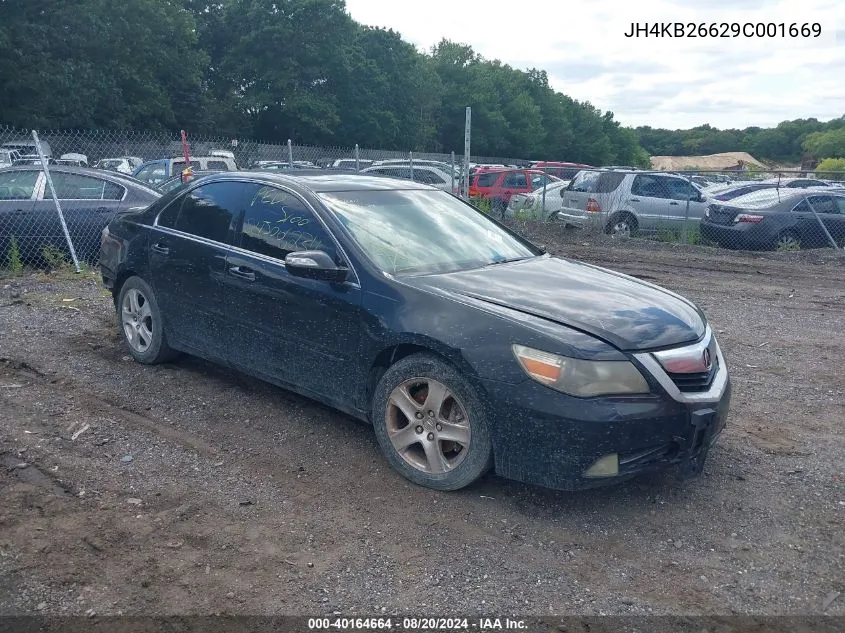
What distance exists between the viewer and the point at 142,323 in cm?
610

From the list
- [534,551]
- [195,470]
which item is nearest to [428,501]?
[534,551]

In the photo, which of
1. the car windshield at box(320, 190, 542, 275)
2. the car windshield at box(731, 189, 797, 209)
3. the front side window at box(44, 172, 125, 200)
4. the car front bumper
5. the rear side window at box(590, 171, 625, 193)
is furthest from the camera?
the rear side window at box(590, 171, 625, 193)

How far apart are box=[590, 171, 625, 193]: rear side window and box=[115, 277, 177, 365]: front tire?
11810mm

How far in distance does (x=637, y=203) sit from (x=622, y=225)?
21.1 inches

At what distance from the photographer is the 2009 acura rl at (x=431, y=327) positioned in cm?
377

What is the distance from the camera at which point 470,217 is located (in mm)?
5660

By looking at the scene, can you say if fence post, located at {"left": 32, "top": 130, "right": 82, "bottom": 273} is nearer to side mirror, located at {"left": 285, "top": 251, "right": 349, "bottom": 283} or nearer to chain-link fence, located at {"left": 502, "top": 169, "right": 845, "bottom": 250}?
side mirror, located at {"left": 285, "top": 251, "right": 349, "bottom": 283}

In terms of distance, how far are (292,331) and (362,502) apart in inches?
48.8

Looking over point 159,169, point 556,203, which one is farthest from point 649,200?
point 159,169

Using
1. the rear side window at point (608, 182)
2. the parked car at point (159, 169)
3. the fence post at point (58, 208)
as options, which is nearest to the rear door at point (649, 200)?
the rear side window at point (608, 182)

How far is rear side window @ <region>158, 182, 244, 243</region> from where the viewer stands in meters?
5.39

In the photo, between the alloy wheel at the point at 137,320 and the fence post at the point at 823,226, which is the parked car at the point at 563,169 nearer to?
the fence post at the point at 823,226

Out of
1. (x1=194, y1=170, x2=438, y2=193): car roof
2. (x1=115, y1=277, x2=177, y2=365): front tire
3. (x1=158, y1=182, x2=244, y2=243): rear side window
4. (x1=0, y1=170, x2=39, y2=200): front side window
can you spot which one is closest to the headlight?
(x1=194, y1=170, x2=438, y2=193): car roof

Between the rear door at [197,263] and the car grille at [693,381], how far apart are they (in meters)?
2.91
